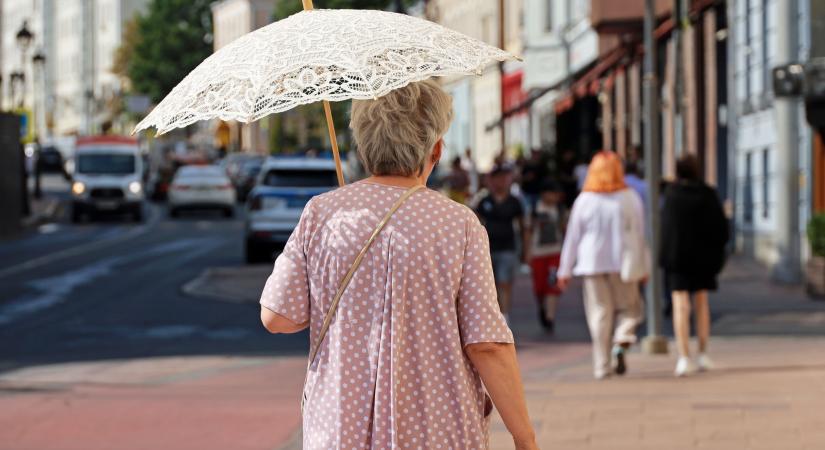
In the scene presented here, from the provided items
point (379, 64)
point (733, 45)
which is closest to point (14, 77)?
point (733, 45)

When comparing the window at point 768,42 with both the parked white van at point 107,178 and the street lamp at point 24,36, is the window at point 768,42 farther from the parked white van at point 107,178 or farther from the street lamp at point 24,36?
the street lamp at point 24,36

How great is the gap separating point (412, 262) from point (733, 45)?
25.7 meters

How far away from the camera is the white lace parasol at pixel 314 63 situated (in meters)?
5.21

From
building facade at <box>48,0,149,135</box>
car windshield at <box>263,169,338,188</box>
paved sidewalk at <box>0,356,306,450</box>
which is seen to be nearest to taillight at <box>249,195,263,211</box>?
car windshield at <box>263,169,338,188</box>

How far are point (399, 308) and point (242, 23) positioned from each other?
474 feet

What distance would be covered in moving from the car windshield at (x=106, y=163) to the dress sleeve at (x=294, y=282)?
159 feet

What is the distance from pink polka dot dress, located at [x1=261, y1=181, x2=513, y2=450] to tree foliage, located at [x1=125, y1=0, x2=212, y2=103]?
4864 inches

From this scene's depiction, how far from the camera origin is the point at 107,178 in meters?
51.6

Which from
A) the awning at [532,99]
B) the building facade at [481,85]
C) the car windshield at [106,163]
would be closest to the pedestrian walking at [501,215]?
the awning at [532,99]

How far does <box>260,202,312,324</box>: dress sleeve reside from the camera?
496cm

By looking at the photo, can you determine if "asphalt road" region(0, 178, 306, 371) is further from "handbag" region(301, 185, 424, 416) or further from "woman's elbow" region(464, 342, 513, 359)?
"woman's elbow" region(464, 342, 513, 359)

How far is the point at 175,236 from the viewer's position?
42688 mm

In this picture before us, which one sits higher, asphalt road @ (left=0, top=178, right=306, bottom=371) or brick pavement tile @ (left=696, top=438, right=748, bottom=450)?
brick pavement tile @ (left=696, top=438, right=748, bottom=450)

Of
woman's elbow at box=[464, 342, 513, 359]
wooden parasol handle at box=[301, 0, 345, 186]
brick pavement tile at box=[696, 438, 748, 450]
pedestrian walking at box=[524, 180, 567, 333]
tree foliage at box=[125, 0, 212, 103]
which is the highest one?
tree foliage at box=[125, 0, 212, 103]
